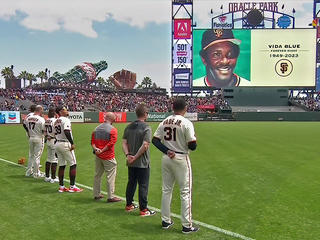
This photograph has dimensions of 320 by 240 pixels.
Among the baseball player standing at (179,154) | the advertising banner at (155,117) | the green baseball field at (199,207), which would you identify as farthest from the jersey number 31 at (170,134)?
the advertising banner at (155,117)

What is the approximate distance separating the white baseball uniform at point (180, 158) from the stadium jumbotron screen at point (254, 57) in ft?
203

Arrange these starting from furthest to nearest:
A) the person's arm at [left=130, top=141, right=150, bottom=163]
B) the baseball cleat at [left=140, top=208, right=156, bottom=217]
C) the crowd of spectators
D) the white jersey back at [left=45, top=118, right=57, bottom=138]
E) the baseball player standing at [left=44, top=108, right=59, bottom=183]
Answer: the crowd of spectators, the baseball player standing at [left=44, top=108, right=59, bottom=183], the white jersey back at [left=45, top=118, right=57, bottom=138], the baseball cleat at [left=140, top=208, right=156, bottom=217], the person's arm at [left=130, top=141, right=150, bottom=163]

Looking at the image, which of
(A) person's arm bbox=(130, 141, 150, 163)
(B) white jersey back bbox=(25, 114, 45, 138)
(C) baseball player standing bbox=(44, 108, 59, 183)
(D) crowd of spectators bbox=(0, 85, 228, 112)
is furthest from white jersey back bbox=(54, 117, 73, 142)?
(D) crowd of spectators bbox=(0, 85, 228, 112)

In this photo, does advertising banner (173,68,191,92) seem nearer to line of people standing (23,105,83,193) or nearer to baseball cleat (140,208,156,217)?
line of people standing (23,105,83,193)

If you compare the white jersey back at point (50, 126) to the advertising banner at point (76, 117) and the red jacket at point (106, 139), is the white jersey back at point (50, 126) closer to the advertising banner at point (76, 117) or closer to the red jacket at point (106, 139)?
the red jacket at point (106, 139)

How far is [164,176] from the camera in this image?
5.67 metres

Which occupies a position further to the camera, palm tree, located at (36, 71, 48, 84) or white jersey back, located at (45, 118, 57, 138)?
palm tree, located at (36, 71, 48, 84)

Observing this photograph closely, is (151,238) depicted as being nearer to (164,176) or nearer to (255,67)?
(164,176)

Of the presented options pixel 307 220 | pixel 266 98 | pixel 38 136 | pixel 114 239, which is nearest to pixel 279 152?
pixel 307 220

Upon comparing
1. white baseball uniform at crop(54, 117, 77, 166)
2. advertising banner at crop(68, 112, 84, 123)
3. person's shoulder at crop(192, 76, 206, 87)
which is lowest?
advertising banner at crop(68, 112, 84, 123)

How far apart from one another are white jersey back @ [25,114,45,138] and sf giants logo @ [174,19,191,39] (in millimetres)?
60918

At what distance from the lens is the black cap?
65.8 metres

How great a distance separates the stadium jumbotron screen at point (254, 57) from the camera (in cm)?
6575

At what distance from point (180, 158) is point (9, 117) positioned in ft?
149
